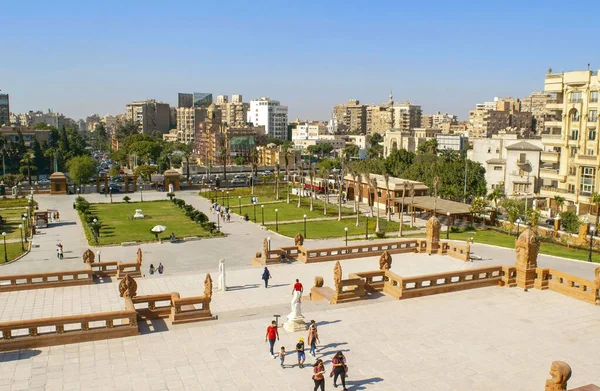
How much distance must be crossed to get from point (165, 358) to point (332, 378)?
5.52 m

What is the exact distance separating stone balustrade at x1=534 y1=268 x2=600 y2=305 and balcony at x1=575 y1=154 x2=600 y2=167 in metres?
35.9

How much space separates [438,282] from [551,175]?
151ft

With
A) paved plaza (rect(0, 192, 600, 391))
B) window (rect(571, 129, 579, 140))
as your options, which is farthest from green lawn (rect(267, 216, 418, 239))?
window (rect(571, 129, 579, 140))

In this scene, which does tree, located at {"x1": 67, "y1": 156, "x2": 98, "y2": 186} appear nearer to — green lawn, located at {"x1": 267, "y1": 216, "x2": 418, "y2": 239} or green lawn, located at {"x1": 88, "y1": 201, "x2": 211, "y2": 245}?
green lawn, located at {"x1": 88, "y1": 201, "x2": 211, "y2": 245}

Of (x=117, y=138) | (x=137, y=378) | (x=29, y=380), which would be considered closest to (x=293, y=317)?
(x=137, y=378)

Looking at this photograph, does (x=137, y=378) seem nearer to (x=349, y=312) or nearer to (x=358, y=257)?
(x=349, y=312)

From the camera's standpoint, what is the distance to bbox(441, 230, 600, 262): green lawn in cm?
4156

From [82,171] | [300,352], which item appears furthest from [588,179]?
[82,171]

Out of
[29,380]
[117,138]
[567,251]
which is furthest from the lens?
[117,138]

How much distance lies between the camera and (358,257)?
113 feet

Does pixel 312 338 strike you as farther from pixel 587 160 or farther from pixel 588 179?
pixel 588 179

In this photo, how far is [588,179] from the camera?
2319 inches

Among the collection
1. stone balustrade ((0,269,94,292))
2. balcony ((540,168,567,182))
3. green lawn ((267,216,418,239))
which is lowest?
green lawn ((267,216,418,239))

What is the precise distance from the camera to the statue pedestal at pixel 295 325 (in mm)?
20219
